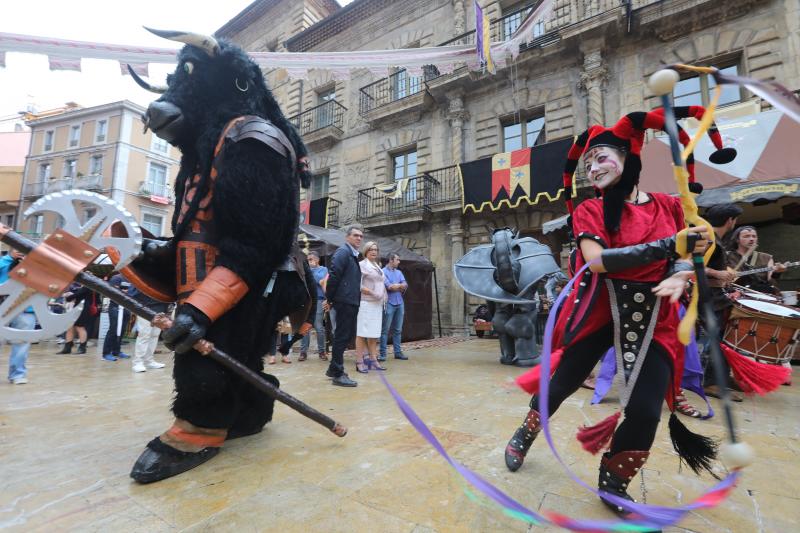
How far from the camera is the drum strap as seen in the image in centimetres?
153

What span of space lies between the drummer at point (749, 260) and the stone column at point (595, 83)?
6492 millimetres

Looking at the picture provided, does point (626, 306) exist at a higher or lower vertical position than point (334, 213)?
lower

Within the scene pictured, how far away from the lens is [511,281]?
4.80m

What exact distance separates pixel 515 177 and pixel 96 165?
30216 millimetres

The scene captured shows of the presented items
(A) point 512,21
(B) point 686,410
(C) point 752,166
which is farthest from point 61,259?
(A) point 512,21

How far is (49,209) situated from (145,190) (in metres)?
32.0

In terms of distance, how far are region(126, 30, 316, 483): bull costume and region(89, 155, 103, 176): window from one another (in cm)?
3212

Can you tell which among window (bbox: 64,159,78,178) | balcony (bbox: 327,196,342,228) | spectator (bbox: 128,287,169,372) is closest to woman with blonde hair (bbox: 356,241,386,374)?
spectator (bbox: 128,287,169,372)

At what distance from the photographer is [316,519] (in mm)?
1383

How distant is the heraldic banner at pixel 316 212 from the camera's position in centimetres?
1392

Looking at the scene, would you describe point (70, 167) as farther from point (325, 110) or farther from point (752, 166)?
A: point (752, 166)

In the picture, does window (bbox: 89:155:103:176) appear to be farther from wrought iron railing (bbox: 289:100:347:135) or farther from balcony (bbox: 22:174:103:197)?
wrought iron railing (bbox: 289:100:347:135)

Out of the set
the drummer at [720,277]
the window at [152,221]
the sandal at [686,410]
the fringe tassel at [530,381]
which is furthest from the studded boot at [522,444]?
the window at [152,221]

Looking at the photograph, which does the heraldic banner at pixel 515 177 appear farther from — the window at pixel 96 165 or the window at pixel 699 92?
the window at pixel 96 165
